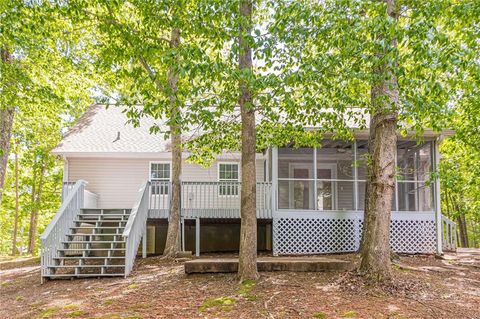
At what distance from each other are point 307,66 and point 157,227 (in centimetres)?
963

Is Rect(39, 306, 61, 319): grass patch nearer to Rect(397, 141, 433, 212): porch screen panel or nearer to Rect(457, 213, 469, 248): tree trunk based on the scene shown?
Rect(397, 141, 433, 212): porch screen panel

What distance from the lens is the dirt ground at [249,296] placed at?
5.54m

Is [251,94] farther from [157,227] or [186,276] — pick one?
[157,227]

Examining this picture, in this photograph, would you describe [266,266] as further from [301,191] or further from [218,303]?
[301,191]

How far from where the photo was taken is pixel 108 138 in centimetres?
1402

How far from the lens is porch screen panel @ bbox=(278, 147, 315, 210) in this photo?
523 inches

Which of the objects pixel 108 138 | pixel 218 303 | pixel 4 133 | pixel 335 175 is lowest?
pixel 218 303

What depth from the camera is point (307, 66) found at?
544cm

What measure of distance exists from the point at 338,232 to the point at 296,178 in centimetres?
277

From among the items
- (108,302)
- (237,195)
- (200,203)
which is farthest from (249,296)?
(237,195)

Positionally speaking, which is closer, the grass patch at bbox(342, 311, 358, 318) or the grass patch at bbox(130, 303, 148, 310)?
the grass patch at bbox(342, 311, 358, 318)

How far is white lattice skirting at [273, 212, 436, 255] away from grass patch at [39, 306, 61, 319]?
6.38 meters

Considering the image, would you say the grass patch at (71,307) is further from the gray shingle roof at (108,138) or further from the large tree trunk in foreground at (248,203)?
the gray shingle roof at (108,138)

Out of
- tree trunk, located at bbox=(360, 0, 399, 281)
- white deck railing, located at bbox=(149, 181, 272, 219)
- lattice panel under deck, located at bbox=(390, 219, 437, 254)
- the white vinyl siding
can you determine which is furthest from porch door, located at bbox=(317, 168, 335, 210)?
tree trunk, located at bbox=(360, 0, 399, 281)
